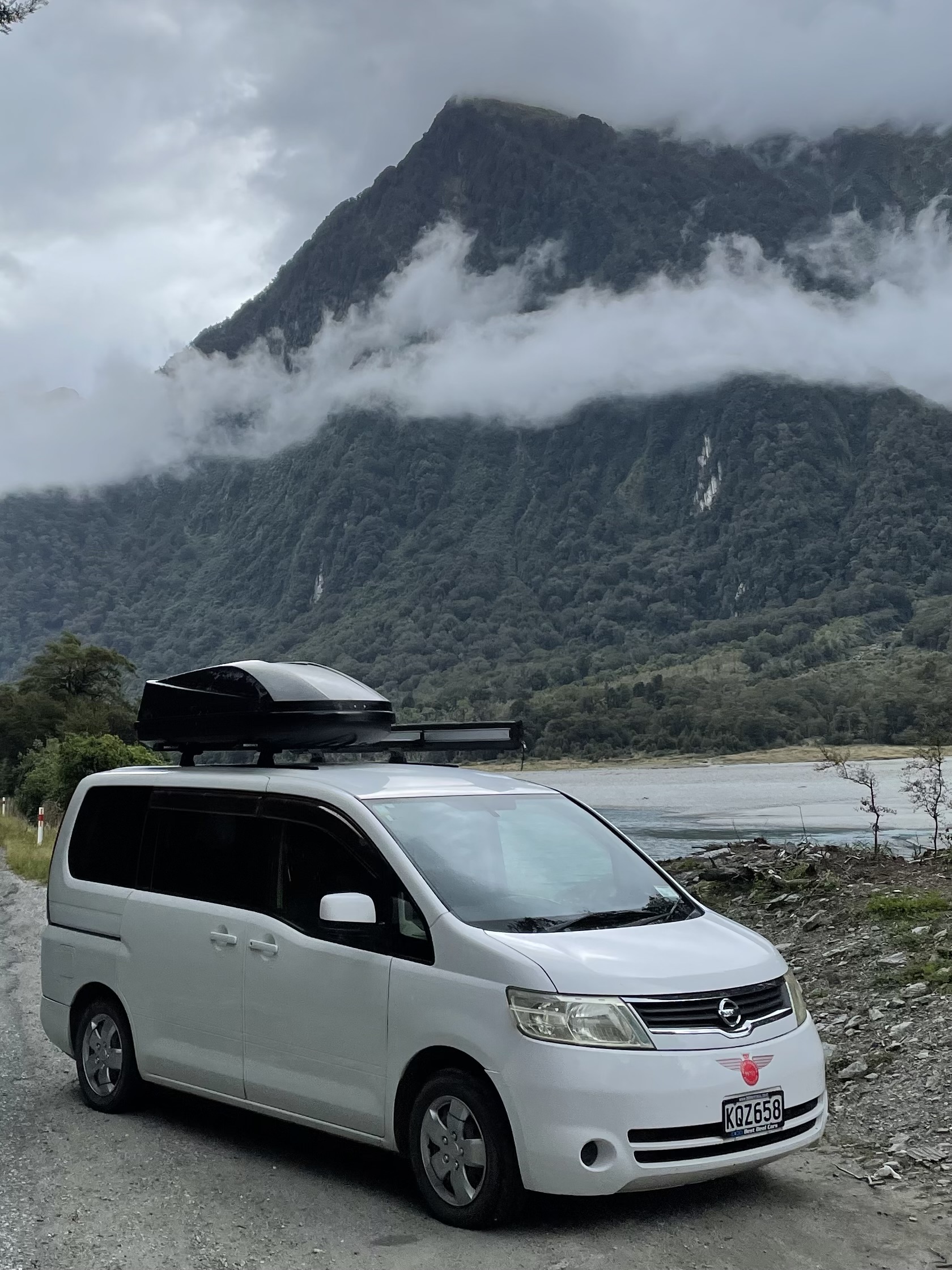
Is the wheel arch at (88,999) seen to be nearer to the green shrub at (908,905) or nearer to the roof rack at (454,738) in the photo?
the roof rack at (454,738)

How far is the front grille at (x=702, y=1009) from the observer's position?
4.84 metres

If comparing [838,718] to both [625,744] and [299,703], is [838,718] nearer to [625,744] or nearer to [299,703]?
[625,744]

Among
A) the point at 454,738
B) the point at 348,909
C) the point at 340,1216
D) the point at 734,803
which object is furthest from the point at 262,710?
the point at 734,803

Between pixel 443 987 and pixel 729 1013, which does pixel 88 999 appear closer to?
pixel 443 987

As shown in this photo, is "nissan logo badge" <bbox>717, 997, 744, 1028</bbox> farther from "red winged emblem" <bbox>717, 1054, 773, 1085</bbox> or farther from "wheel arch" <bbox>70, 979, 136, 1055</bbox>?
"wheel arch" <bbox>70, 979, 136, 1055</bbox>

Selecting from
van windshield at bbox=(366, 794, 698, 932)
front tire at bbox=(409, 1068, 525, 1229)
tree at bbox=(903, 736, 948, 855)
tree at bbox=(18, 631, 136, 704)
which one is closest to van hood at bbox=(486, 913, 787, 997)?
van windshield at bbox=(366, 794, 698, 932)

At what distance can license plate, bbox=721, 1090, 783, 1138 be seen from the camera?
487 cm

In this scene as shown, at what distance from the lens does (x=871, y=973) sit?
27.5 feet

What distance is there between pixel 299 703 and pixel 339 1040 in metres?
1.88

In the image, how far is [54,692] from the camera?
247 feet

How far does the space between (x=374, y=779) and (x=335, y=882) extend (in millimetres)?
600

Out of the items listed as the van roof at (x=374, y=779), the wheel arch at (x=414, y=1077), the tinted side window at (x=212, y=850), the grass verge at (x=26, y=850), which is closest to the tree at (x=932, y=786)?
the van roof at (x=374, y=779)

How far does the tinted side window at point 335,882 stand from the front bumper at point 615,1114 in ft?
2.41

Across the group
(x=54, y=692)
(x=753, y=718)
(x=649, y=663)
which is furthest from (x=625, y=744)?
(x=649, y=663)
